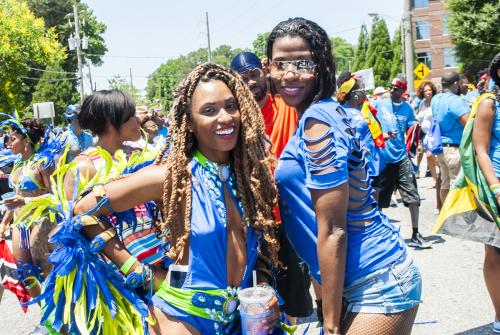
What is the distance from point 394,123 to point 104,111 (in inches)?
176

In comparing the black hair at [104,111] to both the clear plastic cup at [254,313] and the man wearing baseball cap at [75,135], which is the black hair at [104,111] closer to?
the clear plastic cup at [254,313]

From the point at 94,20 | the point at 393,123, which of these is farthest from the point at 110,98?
the point at 94,20

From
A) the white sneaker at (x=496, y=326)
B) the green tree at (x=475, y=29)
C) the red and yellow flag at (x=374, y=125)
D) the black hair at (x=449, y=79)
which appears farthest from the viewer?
the green tree at (x=475, y=29)

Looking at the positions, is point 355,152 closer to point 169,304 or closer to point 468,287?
point 169,304

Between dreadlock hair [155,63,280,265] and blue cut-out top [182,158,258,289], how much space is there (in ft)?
0.17

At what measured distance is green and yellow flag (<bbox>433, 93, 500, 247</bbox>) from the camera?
3.56 m

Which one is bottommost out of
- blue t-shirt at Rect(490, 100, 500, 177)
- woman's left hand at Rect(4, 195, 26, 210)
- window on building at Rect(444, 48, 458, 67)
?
woman's left hand at Rect(4, 195, 26, 210)

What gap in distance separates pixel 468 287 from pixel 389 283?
3362 millimetres

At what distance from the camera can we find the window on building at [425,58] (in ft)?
176

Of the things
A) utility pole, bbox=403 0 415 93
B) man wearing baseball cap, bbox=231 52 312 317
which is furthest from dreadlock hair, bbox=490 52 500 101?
utility pole, bbox=403 0 415 93

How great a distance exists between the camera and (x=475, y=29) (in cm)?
3331

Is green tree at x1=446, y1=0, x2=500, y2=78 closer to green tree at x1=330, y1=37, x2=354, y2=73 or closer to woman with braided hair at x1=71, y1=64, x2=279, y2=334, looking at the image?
woman with braided hair at x1=71, y1=64, x2=279, y2=334

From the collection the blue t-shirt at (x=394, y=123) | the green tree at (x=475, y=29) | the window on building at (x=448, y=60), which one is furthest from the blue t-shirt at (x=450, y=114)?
the window on building at (x=448, y=60)

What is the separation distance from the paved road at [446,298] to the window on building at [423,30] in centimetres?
5072
